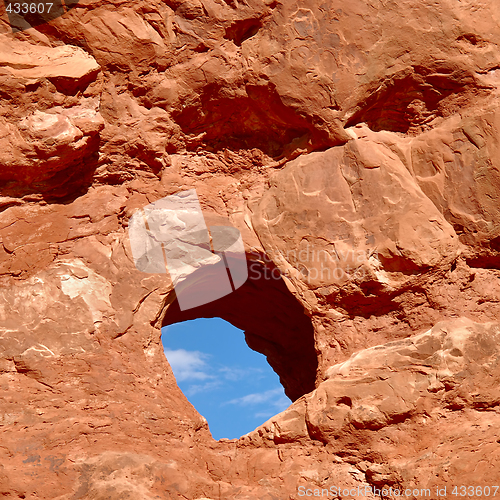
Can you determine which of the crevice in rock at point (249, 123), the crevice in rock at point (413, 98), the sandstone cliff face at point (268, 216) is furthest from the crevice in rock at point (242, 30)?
the crevice in rock at point (413, 98)

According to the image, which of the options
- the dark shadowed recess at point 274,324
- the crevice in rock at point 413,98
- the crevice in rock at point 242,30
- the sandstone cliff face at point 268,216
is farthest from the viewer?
the dark shadowed recess at point 274,324

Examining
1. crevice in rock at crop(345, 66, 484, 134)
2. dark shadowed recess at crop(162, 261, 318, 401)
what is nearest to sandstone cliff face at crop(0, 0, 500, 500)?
crevice in rock at crop(345, 66, 484, 134)

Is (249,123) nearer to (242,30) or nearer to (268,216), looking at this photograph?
(242,30)

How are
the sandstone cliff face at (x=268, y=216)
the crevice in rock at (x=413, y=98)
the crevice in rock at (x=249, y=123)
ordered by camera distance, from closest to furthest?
the sandstone cliff face at (x=268, y=216) < the crevice in rock at (x=413, y=98) < the crevice in rock at (x=249, y=123)

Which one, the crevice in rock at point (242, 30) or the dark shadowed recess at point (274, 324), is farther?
the dark shadowed recess at point (274, 324)

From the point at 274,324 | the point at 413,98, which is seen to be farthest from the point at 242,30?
the point at 274,324

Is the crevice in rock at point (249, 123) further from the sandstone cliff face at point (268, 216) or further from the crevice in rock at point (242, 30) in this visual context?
the crevice in rock at point (242, 30)

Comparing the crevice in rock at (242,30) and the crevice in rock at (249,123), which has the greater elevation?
the crevice in rock at (242,30)

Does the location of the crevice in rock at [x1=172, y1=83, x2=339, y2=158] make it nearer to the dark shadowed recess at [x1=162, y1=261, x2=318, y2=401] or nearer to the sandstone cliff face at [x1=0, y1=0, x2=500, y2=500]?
the sandstone cliff face at [x1=0, y1=0, x2=500, y2=500]
